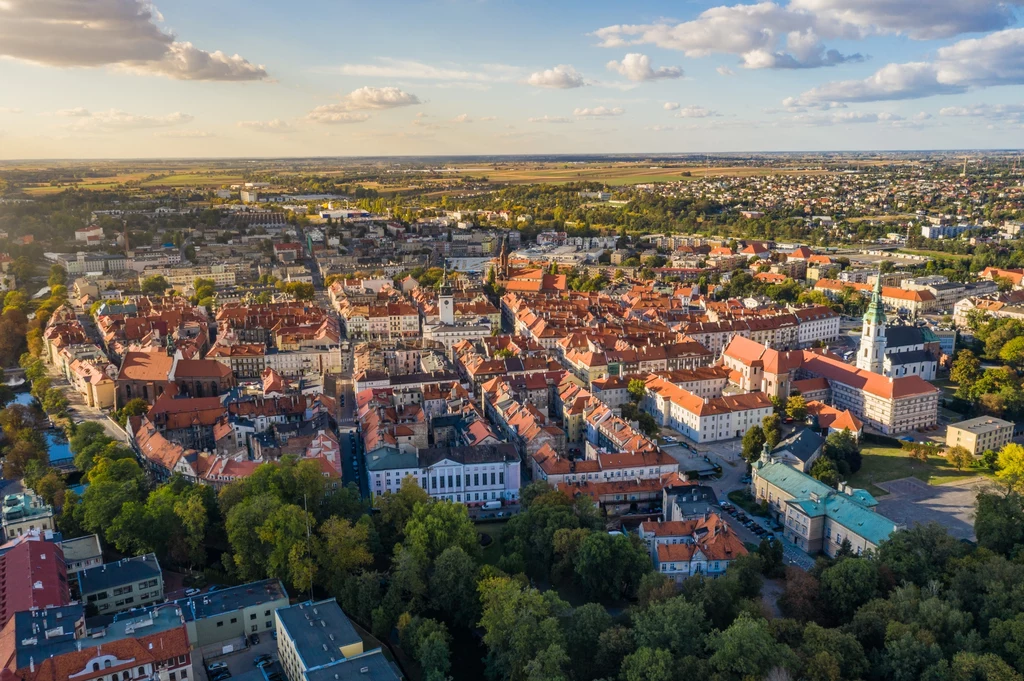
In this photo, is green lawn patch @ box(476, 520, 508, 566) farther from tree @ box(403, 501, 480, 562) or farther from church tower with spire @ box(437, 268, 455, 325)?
church tower with spire @ box(437, 268, 455, 325)

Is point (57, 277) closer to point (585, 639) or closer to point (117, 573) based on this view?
point (117, 573)

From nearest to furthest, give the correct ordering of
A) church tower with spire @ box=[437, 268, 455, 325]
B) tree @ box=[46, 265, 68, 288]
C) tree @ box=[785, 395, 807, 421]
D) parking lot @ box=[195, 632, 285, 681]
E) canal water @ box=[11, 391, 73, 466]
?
parking lot @ box=[195, 632, 285, 681] → canal water @ box=[11, 391, 73, 466] → tree @ box=[785, 395, 807, 421] → church tower with spire @ box=[437, 268, 455, 325] → tree @ box=[46, 265, 68, 288]

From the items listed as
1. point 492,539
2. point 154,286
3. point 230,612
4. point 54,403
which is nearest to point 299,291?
point 154,286

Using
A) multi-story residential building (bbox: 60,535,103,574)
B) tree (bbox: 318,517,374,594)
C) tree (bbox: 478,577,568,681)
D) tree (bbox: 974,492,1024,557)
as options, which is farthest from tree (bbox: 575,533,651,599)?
multi-story residential building (bbox: 60,535,103,574)


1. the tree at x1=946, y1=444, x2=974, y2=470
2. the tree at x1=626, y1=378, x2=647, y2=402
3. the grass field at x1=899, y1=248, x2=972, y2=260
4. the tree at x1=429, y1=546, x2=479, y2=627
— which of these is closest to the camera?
the tree at x1=429, y1=546, x2=479, y2=627

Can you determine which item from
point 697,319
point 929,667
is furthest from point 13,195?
point 929,667

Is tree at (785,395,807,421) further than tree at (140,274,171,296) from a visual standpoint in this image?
No
